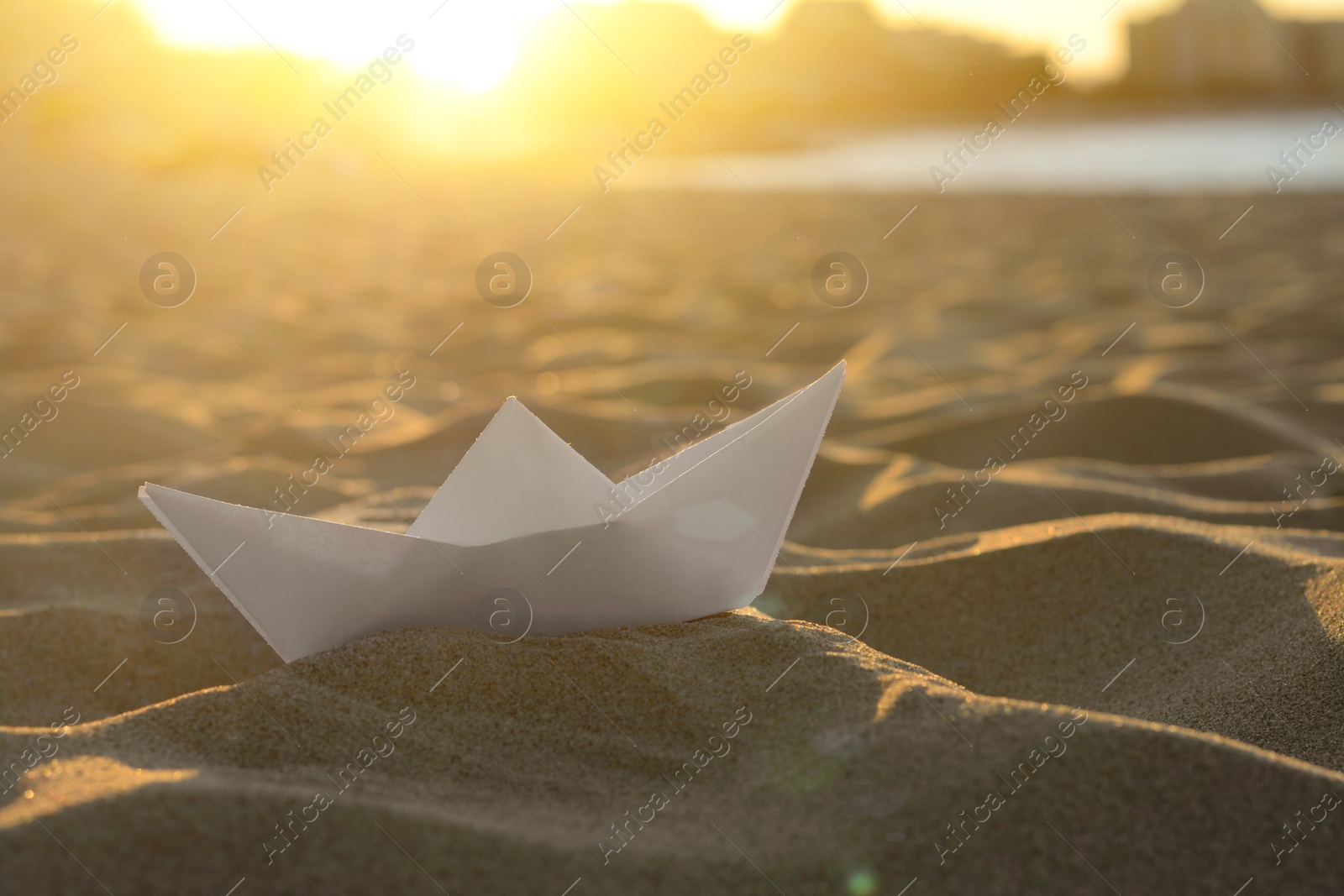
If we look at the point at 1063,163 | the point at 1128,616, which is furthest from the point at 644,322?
the point at 1063,163

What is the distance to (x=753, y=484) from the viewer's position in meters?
1.36

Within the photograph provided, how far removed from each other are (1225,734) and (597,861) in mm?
895

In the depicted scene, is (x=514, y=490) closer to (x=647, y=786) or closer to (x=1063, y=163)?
(x=647, y=786)

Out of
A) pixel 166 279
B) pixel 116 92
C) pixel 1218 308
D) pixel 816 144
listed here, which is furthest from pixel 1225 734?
pixel 816 144

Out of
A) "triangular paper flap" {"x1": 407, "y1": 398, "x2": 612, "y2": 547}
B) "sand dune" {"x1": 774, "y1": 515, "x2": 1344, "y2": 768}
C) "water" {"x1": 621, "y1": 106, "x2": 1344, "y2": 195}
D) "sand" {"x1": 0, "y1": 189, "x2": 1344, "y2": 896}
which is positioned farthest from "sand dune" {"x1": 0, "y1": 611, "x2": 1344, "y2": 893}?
"water" {"x1": 621, "y1": 106, "x2": 1344, "y2": 195}

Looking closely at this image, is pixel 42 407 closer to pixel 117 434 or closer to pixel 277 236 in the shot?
pixel 117 434

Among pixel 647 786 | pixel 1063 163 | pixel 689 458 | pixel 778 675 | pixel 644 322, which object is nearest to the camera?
pixel 647 786

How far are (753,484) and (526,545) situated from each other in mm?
310

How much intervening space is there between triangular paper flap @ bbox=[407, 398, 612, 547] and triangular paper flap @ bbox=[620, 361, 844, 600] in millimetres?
97

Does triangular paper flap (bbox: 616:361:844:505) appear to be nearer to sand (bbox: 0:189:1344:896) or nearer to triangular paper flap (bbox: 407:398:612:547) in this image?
Answer: triangular paper flap (bbox: 407:398:612:547)

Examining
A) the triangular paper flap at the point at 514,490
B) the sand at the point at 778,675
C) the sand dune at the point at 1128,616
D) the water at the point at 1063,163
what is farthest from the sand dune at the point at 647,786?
the water at the point at 1063,163

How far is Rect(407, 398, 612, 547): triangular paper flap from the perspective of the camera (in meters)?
1.30

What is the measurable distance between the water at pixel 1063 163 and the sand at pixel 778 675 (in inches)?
333

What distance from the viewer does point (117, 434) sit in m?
3.38
